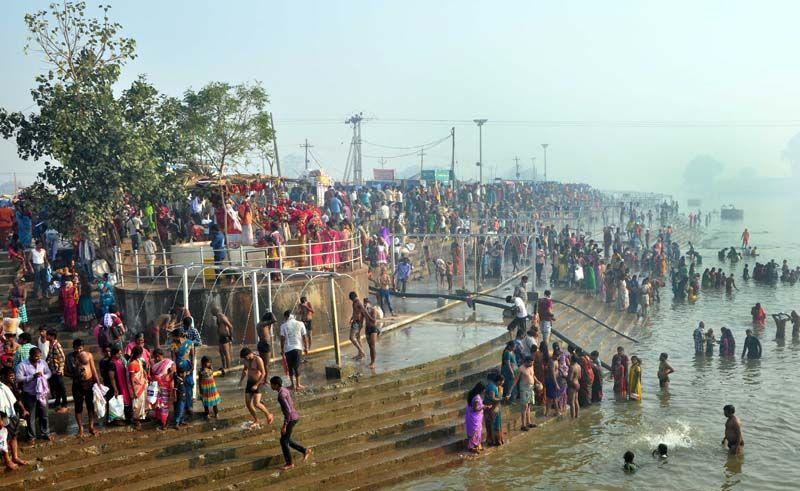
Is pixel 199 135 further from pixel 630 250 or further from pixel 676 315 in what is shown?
pixel 630 250

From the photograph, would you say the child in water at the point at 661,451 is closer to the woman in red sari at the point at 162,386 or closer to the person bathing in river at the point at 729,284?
the woman in red sari at the point at 162,386

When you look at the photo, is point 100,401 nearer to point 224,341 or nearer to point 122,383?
point 122,383

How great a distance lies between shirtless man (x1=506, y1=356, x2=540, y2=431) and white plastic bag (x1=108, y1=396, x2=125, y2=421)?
22.6 feet

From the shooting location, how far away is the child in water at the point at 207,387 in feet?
39.2

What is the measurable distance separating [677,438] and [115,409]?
33.8 ft

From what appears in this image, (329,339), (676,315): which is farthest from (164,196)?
(676,315)

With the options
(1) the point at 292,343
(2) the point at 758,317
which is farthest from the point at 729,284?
(1) the point at 292,343

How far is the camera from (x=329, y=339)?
17453 millimetres

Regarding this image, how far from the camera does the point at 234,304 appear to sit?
56.7ft

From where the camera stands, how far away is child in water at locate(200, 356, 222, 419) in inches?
470

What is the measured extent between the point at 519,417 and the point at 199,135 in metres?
12.3

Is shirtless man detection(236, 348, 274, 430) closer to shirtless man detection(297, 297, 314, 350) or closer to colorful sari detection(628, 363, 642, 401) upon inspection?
shirtless man detection(297, 297, 314, 350)

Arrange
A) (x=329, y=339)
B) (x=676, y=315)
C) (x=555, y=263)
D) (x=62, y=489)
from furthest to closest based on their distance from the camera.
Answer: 1. (x=555, y=263)
2. (x=676, y=315)
3. (x=329, y=339)
4. (x=62, y=489)

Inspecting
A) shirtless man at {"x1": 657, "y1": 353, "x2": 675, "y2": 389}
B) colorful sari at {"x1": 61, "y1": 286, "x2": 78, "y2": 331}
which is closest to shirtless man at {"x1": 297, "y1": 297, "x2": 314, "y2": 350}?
colorful sari at {"x1": 61, "y1": 286, "x2": 78, "y2": 331}
